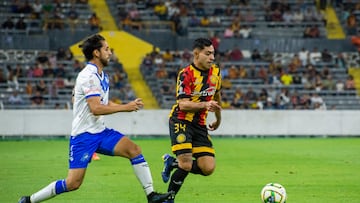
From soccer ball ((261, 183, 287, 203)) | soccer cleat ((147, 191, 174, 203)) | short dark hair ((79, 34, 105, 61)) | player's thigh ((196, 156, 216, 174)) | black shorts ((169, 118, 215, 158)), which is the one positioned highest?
short dark hair ((79, 34, 105, 61))

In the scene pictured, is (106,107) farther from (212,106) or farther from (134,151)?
(212,106)

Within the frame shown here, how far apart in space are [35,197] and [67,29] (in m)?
29.1

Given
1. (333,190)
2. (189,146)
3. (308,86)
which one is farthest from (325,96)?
(189,146)

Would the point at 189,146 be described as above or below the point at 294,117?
above

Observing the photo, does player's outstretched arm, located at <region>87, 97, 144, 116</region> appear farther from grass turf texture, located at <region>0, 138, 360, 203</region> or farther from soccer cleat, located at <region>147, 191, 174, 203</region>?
grass turf texture, located at <region>0, 138, 360, 203</region>

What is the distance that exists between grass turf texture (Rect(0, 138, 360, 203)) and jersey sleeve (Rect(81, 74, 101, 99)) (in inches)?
105

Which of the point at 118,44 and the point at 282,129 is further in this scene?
the point at 118,44

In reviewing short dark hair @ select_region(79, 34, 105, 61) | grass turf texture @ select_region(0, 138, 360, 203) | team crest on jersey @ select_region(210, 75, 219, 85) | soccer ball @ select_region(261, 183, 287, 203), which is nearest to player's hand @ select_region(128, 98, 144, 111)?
short dark hair @ select_region(79, 34, 105, 61)

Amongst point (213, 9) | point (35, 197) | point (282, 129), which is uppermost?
point (213, 9)

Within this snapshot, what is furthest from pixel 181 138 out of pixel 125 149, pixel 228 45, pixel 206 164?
pixel 228 45

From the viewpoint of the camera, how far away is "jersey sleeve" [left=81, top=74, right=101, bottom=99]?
32.9 ft

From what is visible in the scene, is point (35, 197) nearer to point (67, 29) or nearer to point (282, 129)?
point (282, 129)

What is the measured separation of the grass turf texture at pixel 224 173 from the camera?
42.3ft

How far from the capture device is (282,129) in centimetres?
3147
